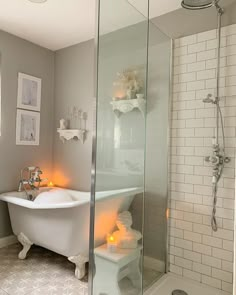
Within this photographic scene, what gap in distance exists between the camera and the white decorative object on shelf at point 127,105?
1.90m

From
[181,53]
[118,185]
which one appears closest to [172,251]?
[118,185]

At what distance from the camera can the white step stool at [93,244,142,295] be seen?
5.80 ft

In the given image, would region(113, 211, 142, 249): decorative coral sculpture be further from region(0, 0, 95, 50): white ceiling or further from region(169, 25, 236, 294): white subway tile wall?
region(0, 0, 95, 50): white ceiling

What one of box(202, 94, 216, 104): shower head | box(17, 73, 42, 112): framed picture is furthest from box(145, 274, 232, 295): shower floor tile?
box(17, 73, 42, 112): framed picture

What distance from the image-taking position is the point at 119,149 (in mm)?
A: 1905

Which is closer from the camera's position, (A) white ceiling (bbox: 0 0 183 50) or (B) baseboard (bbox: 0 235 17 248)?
(A) white ceiling (bbox: 0 0 183 50)

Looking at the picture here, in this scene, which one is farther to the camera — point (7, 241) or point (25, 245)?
point (7, 241)

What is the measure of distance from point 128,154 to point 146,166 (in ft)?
0.94

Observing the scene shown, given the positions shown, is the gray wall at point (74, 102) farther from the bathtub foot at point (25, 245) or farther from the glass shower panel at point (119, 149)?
the glass shower panel at point (119, 149)

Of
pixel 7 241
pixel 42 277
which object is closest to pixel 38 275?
pixel 42 277

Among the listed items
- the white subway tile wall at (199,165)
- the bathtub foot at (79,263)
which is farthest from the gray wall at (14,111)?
the white subway tile wall at (199,165)

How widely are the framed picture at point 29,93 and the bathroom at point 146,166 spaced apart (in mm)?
622

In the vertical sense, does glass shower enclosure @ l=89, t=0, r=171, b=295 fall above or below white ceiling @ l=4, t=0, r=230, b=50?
below

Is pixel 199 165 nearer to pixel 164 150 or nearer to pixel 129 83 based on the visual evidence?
pixel 164 150
